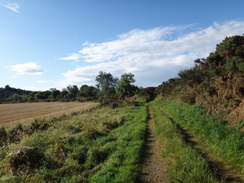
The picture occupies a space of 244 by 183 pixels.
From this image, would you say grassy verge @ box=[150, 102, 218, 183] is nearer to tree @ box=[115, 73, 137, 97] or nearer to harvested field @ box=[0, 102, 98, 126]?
harvested field @ box=[0, 102, 98, 126]

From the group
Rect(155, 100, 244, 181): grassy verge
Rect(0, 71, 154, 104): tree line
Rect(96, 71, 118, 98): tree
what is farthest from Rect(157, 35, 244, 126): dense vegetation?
Rect(96, 71, 118, 98): tree

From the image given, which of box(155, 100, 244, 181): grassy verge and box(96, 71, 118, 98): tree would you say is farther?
box(96, 71, 118, 98): tree

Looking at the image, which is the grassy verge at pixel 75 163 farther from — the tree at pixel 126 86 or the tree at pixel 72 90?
the tree at pixel 72 90

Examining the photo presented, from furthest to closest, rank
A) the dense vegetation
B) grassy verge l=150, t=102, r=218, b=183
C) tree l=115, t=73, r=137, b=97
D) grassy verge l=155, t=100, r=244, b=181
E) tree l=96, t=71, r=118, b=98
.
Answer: tree l=96, t=71, r=118, b=98 < tree l=115, t=73, r=137, b=97 < the dense vegetation < grassy verge l=155, t=100, r=244, b=181 < grassy verge l=150, t=102, r=218, b=183

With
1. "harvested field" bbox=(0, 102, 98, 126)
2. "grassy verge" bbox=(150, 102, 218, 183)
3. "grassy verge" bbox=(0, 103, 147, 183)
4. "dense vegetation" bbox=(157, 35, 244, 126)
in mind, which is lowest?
"harvested field" bbox=(0, 102, 98, 126)

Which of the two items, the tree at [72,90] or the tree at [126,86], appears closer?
the tree at [126,86]

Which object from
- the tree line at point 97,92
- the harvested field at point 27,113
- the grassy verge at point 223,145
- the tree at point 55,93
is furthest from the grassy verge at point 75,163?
the tree at point 55,93

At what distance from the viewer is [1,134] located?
12.8 metres

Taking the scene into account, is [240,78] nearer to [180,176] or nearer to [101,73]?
[180,176]

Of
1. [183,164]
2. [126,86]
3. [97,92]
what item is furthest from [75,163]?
[97,92]

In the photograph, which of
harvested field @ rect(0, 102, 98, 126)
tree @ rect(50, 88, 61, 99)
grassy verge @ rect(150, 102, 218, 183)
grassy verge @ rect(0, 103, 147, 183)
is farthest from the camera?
tree @ rect(50, 88, 61, 99)

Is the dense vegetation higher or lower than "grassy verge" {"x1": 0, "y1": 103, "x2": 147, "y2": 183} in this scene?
higher

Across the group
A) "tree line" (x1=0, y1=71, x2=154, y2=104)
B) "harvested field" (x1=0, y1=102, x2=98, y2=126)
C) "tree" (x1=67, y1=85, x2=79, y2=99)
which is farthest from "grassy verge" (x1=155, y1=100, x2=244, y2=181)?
"tree" (x1=67, y1=85, x2=79, y2=99)

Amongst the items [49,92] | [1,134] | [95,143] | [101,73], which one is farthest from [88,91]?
[95,143]
